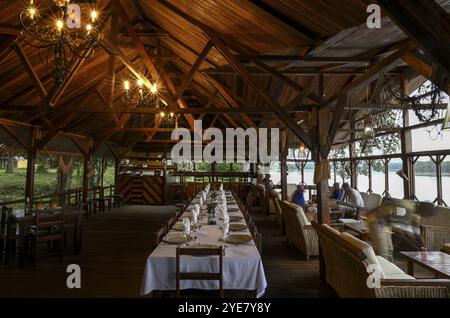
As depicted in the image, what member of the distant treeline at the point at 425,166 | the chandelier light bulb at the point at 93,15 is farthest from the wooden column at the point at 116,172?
the distant treeline at the point at 425,166

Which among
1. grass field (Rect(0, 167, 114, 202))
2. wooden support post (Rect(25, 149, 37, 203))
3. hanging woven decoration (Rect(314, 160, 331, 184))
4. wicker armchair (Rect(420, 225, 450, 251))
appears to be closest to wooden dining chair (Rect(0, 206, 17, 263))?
grass field (Rect(0, 167, 114, 202))

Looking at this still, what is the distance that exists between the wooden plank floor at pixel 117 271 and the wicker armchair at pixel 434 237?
201cm

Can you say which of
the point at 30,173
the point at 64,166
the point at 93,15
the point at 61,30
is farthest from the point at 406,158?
the point at 64,166

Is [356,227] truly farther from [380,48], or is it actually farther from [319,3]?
[319,3]

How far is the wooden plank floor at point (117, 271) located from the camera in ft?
13.1

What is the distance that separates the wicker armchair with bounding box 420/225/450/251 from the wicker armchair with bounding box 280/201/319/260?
1.89m

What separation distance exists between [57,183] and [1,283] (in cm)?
709

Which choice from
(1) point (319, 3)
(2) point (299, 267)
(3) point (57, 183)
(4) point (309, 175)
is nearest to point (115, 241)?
(2) point (299, 267)

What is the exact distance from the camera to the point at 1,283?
14.1ft

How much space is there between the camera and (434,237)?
4992 mm

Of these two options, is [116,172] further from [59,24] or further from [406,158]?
[406,158]

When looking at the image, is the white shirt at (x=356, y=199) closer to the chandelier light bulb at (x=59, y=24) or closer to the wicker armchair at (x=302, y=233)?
the wicker armchair at (x=302, y=233)

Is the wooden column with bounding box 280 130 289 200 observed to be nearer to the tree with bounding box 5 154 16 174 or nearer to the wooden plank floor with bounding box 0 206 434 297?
the wooden plank floor with bounding box 0 206 434 297

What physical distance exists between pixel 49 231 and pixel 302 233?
5.27 meters
